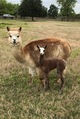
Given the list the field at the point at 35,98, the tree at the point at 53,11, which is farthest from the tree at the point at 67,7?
the field at the point at 35,98

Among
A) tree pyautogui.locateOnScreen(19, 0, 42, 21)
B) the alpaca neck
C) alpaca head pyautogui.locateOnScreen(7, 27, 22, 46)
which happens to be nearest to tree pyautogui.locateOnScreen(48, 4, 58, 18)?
tree pyautogui.locateOnScreen(19, 0, 42, 21)

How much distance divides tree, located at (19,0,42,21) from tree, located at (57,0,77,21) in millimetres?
15762

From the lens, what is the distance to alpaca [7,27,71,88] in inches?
262

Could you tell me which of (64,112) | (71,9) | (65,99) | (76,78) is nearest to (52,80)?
(76,78)

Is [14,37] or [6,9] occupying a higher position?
[14,37]

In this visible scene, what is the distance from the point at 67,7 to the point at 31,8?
20.5m

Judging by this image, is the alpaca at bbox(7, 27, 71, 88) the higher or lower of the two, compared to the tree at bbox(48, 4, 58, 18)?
higher

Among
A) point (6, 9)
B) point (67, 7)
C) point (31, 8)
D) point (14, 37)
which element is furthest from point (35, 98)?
point (6, 9)

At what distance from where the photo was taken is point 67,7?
8894 centimetres

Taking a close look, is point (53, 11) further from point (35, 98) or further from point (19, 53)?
point (35, 98)

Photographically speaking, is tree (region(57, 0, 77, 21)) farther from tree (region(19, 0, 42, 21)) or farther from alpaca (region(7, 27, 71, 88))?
alpaca (region(7, 27, 71, 88))

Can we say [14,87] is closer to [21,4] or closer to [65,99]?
[65,99]

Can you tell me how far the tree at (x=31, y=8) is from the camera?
235 ft

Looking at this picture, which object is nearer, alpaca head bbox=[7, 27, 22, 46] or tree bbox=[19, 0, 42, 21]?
alpaca head bbox=[7, 27, 22, 46]
